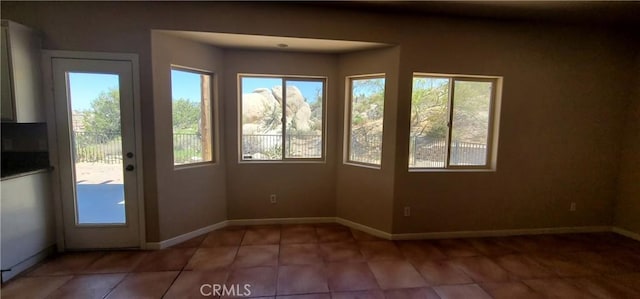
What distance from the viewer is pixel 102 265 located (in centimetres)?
250

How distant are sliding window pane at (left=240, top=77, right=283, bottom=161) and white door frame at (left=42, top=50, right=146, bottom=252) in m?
1.15

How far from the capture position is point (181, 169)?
9.75 feet

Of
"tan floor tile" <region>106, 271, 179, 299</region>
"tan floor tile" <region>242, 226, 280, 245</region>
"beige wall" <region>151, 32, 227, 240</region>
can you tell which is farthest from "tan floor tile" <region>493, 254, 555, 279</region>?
"beige wall" <region>151, 32, 227, 240</region>

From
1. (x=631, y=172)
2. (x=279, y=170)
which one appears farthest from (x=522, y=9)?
(x=279, y=170)

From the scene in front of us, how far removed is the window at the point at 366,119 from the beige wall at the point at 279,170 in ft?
0.80

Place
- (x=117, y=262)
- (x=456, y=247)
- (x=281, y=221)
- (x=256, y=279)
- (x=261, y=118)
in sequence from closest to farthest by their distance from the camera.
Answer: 1. (x=256, y=279)
2. (x=117, y=262)
3. (x=456, y=247)
4. (x=261, y=118)
5. (x=281, y=221)

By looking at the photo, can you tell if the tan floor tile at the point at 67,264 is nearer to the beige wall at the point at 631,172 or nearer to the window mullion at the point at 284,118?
the window mullion at the point at 284,118

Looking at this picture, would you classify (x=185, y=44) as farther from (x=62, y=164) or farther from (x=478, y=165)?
(x=478, y=165)

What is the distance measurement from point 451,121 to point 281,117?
2140 mm

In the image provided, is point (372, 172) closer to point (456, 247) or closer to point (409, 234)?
point (409, 234)

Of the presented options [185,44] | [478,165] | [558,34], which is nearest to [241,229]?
[185,44]

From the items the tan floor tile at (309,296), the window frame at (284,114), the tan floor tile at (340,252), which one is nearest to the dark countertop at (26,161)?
the window frame at (284,114)

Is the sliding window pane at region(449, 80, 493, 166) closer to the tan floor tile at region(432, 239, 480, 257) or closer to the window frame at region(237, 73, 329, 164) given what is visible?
the tan floor tile at region(432, 239, 480, 257)

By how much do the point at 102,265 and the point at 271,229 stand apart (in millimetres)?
1707
